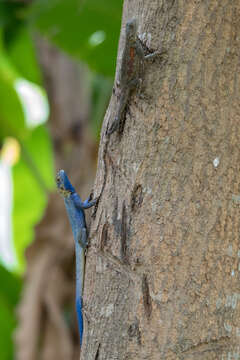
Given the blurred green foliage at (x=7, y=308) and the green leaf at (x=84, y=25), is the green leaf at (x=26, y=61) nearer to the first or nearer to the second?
the green leaf at (x=84, y=25)

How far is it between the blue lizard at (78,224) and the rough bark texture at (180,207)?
12.0 inches

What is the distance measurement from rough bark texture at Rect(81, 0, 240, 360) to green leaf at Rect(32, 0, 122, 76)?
94.2 inches

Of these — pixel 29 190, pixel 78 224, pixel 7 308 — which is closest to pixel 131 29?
pixel 78 224

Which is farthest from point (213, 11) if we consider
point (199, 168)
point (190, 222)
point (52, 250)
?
point (52, 250)

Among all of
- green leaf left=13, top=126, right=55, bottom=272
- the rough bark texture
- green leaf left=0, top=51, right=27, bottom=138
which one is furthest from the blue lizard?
green leaf left=13, top=126, right=55, bottom=272

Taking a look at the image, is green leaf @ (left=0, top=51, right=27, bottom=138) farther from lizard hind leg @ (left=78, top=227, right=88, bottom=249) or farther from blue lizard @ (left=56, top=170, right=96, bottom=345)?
lizard hind leg @ (left=78, top=227, right=88, bottom=249)

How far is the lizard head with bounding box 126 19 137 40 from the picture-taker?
6.32 feet

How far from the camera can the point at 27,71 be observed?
18.9 feet

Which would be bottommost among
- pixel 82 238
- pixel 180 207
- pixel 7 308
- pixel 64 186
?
pixel 180 207

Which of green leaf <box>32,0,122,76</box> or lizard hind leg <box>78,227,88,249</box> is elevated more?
green leaf <box>32,0,122,76</box>

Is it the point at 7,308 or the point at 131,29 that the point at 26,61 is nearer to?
the point at 7,308

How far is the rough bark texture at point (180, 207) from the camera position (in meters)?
1.84

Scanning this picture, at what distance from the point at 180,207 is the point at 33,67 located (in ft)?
14.1

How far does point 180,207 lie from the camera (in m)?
1.85
